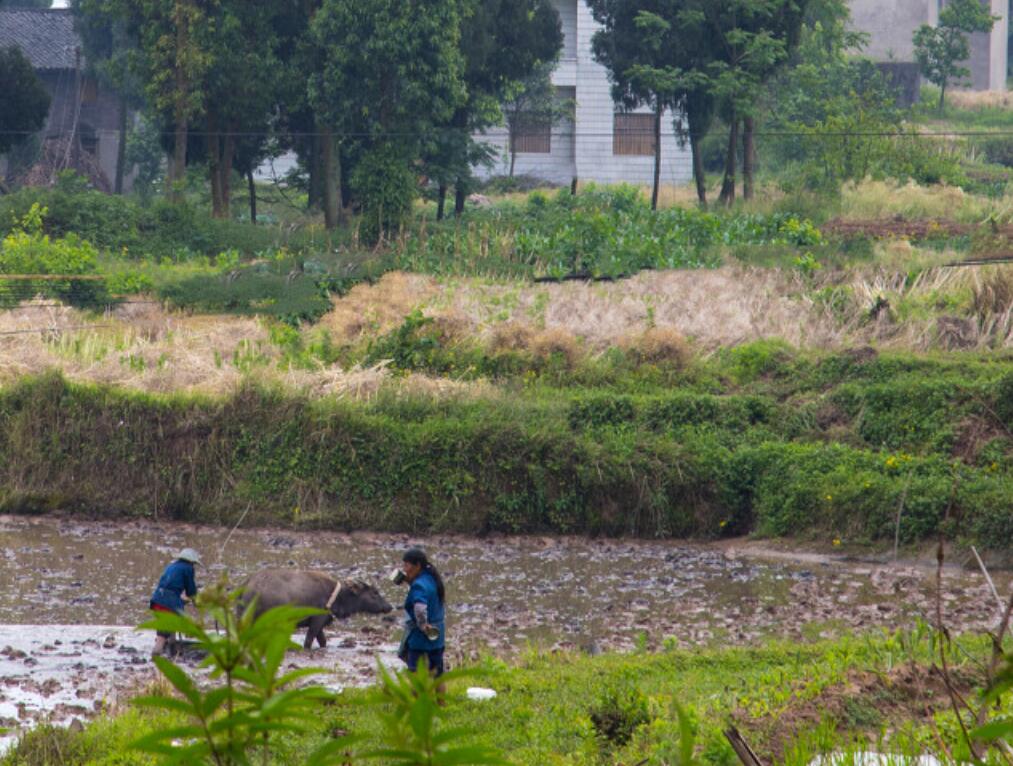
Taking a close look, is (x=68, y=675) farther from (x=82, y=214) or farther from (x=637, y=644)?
(x=82, y=214)

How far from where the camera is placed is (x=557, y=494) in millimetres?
19922

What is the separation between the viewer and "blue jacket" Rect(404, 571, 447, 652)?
10031 millimetres

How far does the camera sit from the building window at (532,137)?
43.8 m

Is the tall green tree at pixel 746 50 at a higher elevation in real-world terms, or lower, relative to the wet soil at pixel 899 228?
higher

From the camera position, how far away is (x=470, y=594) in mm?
16000

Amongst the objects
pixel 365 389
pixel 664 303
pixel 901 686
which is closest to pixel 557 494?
pixel 365 389

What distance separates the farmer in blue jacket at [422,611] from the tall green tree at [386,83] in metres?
20.9

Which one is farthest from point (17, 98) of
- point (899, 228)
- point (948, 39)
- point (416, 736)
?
point (416, 736)

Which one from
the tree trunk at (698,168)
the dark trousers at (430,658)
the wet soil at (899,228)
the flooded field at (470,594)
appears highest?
the tree trunk at (698,168)

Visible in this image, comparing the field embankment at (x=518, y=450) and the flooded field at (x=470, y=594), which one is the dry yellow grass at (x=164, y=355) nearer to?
the field embankment at (x=518, y=450)

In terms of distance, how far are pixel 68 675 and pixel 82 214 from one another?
21.5 metres

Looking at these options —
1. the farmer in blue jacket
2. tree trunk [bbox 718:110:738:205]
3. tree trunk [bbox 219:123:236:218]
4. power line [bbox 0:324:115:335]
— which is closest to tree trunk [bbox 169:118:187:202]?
tree trunk [bbox 219:123:236:218]

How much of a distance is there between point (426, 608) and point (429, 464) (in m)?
10.2

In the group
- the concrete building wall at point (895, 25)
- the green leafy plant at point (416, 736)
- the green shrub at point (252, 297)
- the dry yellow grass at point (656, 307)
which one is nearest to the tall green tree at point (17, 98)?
the green shrub at point (252, 297)
